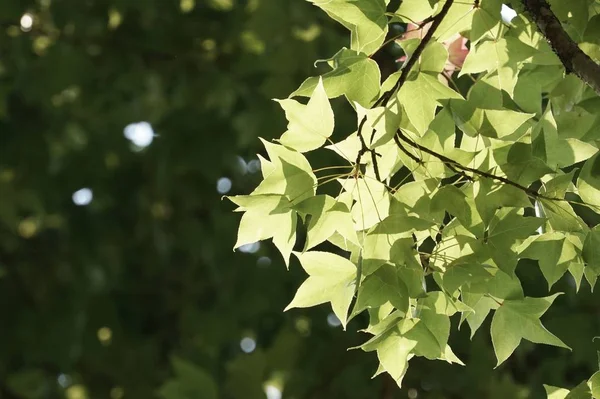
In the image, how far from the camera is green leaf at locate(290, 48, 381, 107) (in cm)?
65

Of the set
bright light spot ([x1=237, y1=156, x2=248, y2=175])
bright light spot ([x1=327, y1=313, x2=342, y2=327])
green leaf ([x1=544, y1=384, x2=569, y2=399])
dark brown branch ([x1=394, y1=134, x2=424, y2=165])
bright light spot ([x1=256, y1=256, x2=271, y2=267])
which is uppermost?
dark brown branch ([x1=394, y1=134, x2=424, y2=165])

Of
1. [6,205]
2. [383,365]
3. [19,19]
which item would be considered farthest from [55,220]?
[383,365]

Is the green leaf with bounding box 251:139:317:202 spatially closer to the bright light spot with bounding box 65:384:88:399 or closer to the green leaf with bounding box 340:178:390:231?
the green leaf with bounding box 340:178:390:231

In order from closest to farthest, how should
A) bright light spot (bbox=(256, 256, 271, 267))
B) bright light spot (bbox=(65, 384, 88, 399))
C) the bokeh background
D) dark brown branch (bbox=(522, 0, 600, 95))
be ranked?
dark brown branch (bbox=(522, 0, 600, 95)) → the bokeh background → bright light spot (bbox=(256, 256, 271, 267)) → bright light spot (bbox=(65, 384, 88, 399))

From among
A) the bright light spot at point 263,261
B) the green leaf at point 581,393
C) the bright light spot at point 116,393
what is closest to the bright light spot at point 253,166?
the bright light spot at point 263,261

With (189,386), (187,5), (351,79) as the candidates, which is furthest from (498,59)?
(187,5)

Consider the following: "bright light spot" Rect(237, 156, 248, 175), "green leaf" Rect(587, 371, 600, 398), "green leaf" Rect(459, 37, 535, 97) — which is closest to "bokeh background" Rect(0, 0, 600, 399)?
"bright light spot" Rect(237, 156, 248, 175)

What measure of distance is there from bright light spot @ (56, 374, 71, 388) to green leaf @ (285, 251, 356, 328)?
1406mm

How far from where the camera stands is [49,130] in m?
1.97

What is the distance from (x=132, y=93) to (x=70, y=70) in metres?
0.18

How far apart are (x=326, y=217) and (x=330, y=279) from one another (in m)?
0.08

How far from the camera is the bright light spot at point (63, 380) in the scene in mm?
1922

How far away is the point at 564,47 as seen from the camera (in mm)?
603

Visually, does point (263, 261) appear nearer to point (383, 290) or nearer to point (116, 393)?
point (116, 393)
